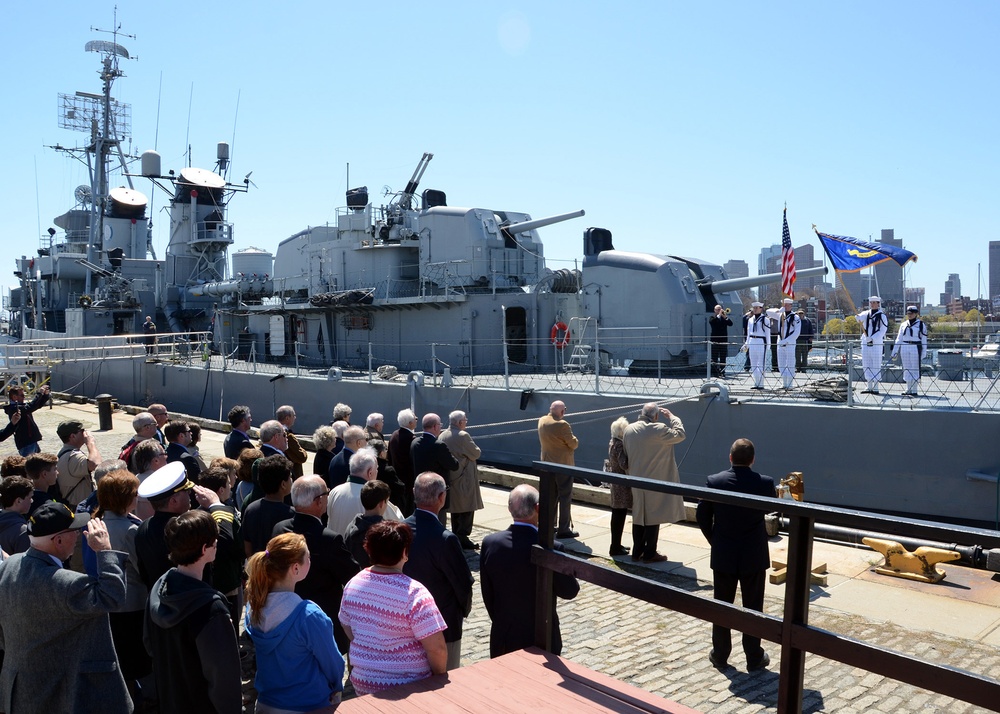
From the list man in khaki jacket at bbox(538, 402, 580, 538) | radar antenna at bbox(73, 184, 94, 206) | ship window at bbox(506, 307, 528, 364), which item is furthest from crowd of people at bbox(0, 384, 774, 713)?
radar antenna at bbox(73, 184, 94, 206)

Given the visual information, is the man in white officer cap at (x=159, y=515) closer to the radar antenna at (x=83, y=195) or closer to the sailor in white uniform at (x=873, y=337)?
the sailor in white uniform at (x=873, y=337)

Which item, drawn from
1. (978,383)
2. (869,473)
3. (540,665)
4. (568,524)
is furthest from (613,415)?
(540,665)

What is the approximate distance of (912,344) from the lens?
1072cm

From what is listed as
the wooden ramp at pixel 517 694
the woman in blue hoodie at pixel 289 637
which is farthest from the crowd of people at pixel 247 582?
the wooden ramp at pixel 517 694

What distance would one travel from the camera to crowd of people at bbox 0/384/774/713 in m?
3.08

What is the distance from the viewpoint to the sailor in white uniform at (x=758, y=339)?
1212 cm

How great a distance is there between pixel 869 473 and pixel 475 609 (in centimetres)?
611

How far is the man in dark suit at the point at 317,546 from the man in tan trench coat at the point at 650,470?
127 inches

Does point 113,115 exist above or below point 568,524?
above

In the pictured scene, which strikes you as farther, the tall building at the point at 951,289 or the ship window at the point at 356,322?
the tall building at the point at 951,289

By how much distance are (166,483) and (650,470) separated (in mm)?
4225

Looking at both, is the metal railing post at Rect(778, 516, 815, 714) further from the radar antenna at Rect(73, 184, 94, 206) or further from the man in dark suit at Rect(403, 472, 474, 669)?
the radar antenna at Rect(73, 184, 94, 206)

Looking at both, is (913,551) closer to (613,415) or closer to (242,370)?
(613,415)

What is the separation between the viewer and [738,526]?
4.74 meters
